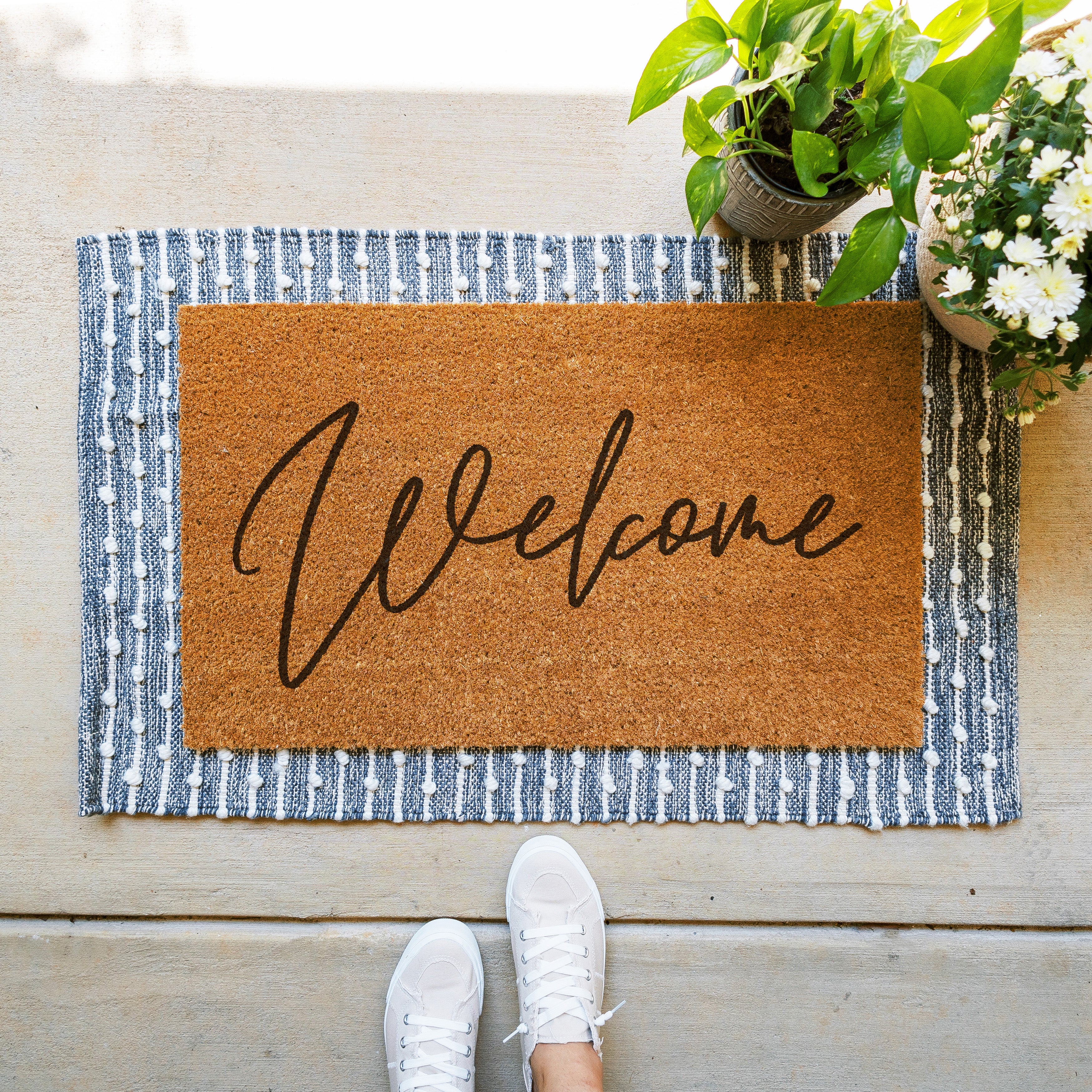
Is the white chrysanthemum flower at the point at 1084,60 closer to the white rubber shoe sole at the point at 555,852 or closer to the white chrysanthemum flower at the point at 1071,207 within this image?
the white chrysanthemum flower at the point at 1071,207

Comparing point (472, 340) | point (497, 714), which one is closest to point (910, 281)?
point (472, 340)

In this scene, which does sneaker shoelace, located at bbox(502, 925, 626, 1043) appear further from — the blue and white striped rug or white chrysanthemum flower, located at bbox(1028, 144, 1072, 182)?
white chrysanthemum flower, located at bbox(1028, 144, 1072, 182)

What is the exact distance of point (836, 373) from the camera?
1.04 m

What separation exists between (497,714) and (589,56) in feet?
3.22

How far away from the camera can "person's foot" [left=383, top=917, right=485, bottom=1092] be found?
989mm

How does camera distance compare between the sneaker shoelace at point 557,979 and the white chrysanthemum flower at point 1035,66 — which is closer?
the white chrysanthemum flower at point 1035,66

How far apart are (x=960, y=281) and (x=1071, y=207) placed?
4.5 inches

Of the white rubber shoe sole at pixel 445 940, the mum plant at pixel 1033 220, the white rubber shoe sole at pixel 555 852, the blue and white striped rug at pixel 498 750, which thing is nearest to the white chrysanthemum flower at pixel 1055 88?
the mum plant at pixel 1033 220

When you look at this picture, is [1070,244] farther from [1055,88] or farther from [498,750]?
[498,750]

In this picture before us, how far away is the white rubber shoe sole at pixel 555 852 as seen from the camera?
1022 millimetres

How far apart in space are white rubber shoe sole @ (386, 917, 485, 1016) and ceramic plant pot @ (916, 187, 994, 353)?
106 centimetres

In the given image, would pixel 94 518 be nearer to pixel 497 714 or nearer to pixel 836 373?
pixel 497 714

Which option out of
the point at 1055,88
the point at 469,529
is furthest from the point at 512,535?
the point at 1055,88

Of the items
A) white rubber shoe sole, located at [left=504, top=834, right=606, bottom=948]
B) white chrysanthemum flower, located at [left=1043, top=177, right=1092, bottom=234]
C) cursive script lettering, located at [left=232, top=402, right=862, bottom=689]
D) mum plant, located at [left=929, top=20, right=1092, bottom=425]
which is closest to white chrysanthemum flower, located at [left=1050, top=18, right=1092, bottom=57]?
mum plant, located at [left=929, top=20, right=1092, bottom=425]
